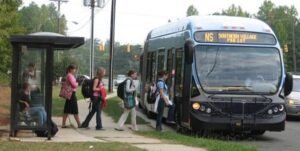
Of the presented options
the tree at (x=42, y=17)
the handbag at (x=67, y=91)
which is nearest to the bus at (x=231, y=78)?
the handbag at (x=67, y=91)

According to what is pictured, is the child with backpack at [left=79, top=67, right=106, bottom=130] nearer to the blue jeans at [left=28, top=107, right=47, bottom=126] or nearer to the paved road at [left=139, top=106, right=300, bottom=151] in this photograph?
the paved road at [left=139, top=106, right=300, bottom=151]

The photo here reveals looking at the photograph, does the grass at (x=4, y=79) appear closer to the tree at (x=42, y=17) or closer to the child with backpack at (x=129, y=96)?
the child with backpack at (x=129, y=96)

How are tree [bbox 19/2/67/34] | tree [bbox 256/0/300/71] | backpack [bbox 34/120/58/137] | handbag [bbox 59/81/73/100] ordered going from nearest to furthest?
1. backpack [bbox 34/120/58/137]
2. handbag [bbox 59/81/73/100]
3. tree [bbox 256/0/300/71]
4. tree [bbox 19/2/67/34]

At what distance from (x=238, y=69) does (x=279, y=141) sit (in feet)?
6.83

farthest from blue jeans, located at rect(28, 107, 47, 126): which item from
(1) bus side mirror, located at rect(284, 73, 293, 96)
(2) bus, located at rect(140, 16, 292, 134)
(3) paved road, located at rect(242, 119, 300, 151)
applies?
(1) bus side mirror, located at rect(284, 73, 293, 96)

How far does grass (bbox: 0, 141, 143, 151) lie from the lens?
1127 centimetres

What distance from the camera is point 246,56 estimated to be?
51.9 ft

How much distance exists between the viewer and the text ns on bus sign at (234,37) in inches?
627

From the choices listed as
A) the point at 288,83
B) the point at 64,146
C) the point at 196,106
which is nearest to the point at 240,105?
the point at 196,106

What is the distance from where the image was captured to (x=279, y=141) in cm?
1578

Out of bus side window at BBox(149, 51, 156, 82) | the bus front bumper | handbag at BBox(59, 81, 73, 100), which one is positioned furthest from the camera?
bus side window at BBox(149, 51, 156, 82)

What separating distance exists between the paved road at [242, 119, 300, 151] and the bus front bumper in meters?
0.41

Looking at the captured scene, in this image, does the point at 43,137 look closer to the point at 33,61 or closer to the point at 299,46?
the point at 33,61

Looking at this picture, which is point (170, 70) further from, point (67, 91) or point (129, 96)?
point (67, 91)
